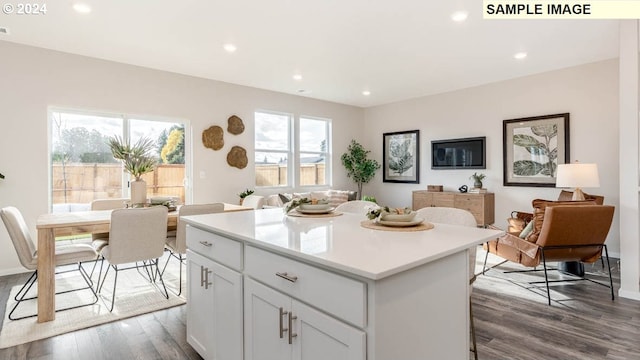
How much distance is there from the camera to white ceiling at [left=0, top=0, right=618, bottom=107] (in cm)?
314

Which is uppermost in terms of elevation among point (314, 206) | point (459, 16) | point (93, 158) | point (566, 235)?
point (459, 16)

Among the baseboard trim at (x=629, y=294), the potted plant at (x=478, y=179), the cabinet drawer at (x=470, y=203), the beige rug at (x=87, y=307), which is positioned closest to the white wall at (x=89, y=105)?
the beige rug at (x=87, y=307)

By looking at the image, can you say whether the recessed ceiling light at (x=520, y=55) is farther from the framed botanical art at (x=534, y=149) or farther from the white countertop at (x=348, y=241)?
the white countertop at (x=348, y=241)

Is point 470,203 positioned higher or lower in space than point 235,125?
lower

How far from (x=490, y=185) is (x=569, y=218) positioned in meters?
3.03

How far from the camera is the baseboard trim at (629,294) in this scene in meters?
3.03

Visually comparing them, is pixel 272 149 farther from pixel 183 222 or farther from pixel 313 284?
pixel 313 284

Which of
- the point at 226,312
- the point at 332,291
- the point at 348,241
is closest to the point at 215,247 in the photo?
the point at 226,312

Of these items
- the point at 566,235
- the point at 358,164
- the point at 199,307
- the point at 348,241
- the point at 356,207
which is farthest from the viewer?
the point at 358,164

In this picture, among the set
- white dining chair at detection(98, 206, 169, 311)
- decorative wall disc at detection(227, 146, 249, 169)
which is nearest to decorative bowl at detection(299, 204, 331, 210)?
white dining chair at detection(98, 206, 169, 311)

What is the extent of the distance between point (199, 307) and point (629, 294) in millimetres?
3717

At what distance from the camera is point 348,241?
1417mm

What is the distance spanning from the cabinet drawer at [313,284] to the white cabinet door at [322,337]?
0.10 ft

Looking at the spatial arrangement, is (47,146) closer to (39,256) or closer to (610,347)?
(39,256)
